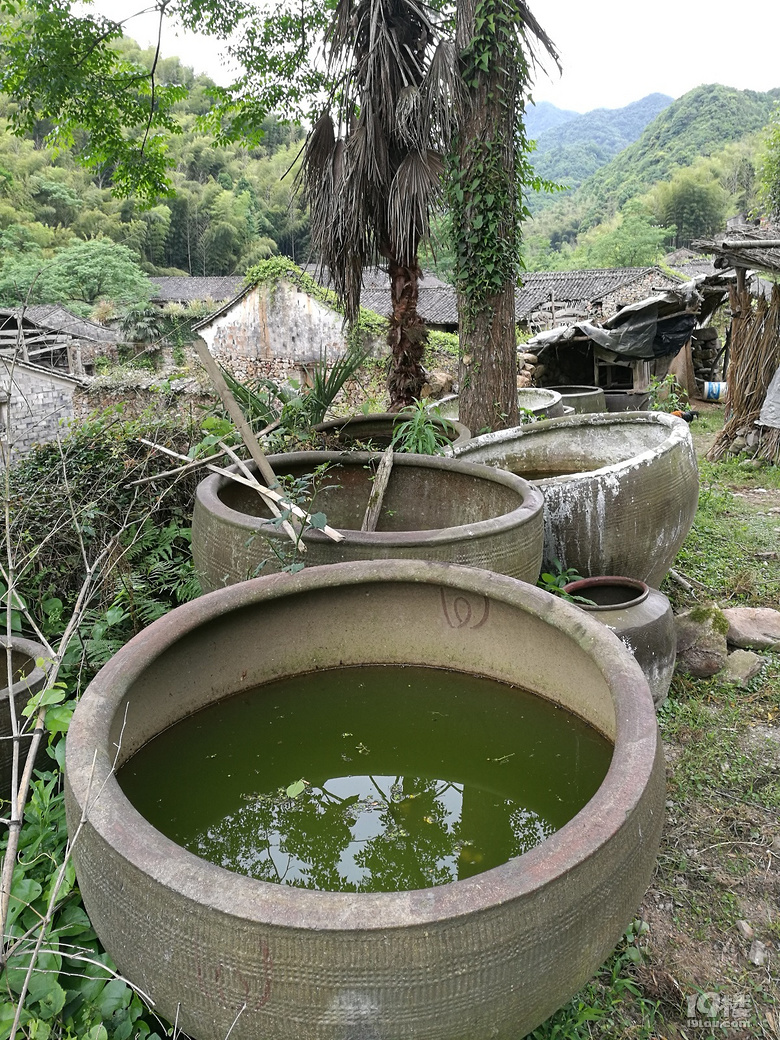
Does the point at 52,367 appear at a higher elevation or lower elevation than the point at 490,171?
lower

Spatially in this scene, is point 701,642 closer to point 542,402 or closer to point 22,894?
point 22,894

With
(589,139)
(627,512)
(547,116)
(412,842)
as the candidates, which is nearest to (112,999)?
(412,842)

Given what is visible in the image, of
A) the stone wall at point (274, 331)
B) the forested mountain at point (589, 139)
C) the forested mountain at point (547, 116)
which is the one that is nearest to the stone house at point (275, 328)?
the stone wall at point (274, 331)

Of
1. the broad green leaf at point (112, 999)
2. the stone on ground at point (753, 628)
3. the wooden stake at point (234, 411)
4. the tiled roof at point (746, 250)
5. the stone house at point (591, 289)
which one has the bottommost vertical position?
the stone on ground at point (753, 628)

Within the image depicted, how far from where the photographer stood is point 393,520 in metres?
3.40

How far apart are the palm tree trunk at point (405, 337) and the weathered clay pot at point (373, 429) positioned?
40.6 inches

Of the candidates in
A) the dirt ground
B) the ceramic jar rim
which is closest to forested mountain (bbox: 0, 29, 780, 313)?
the ceramic jar rim

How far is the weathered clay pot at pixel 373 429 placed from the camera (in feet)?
13.3

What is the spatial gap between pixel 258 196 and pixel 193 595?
52190 millimetres

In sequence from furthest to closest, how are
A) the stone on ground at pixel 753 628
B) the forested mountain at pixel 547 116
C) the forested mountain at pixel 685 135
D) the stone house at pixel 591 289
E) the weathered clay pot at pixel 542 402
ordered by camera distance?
the forested mountain at pixel 547 116
the forested mountain at pixel 685 135
the stone house at pixel 591 289
the weathered clay pot at pixel 542 402
the stone on ground at pixel 753 628

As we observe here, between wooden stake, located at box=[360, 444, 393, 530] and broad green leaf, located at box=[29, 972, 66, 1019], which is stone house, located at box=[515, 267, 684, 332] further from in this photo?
broad green leaf, located at box=[29, 972, 66, 1019]

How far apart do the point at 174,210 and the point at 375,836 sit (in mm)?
49081

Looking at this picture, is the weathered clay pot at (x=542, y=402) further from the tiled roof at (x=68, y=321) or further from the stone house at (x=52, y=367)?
the tiled roof at (x=68, y=321)

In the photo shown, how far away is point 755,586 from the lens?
4.07 m
